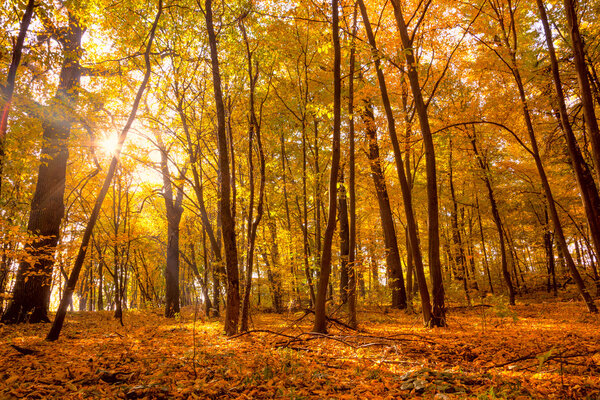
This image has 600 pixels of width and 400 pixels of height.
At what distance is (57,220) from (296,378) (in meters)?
9.86

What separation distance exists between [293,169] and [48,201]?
10.7 metres

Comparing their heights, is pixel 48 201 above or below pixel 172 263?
above

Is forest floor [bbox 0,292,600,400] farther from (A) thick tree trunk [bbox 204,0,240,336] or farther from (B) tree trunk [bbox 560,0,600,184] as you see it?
(B) tree trunk [bbox 560,0,600,184]

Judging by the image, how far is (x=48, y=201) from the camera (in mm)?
9484

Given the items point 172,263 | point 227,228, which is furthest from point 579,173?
point 172,263

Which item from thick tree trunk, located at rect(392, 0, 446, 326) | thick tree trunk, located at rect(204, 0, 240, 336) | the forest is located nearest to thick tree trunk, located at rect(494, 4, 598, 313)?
the forest

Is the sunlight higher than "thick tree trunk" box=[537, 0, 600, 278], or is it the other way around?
the sunlight

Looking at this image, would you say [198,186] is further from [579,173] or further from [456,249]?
[456,249]

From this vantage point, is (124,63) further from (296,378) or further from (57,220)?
(296,378)

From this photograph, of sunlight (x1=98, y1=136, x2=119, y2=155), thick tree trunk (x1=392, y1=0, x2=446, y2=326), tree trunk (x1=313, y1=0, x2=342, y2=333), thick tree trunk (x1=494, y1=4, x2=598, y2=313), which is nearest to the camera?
tree trunk (x1=313, y1=0, x2=342, y2=333)

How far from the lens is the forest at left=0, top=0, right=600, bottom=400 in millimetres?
3498

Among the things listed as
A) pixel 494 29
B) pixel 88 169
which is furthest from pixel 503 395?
pixel 88 169

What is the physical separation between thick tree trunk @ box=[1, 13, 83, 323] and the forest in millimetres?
68

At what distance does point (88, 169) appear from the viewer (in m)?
12.8
